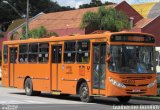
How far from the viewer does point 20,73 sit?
2853 centimetres

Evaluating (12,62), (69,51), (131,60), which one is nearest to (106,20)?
(12,62)

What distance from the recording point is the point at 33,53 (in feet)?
89.1

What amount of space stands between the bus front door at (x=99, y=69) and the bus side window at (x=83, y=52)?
48cm

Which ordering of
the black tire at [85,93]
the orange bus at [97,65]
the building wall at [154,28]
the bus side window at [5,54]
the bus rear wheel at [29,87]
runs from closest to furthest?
the orange bus at [97,65] → the black tire at [85,93] → the bus rear wheel at [29,87] → the bus side window at [5,54] → the building wall at [154,28]

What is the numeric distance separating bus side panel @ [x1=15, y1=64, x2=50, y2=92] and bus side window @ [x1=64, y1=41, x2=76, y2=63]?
1.79 meters

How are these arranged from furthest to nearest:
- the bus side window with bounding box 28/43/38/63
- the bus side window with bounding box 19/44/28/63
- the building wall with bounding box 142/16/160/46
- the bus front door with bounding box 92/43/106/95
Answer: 1. the building wall with bounding box 142/16/160/46
2. the bus side window with bounding box 19/44/28/63
3. the bus side window with bounding box 28/43/38/63
4. the bus front door with bounding box 92/43/106/95

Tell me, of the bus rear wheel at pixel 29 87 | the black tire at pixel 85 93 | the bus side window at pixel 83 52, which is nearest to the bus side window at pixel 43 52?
the bus rear wheel at pixel 29 87

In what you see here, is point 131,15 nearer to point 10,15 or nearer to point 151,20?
point 151,20

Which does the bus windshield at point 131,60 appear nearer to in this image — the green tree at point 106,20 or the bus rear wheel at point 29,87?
the bus rear wheel at point 29,87

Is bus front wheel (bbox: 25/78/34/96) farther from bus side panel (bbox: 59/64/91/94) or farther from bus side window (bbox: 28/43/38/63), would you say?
bus side panel (bbox: 59/64/91/94)

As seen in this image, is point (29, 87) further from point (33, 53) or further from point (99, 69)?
point (99, 69)

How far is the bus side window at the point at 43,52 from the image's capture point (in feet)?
85.1

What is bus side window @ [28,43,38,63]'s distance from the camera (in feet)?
88.4

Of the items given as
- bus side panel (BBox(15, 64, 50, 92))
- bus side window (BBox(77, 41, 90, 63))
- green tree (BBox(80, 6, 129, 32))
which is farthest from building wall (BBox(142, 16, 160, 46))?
bus side window (BBox(77, 41, 90, 63))
